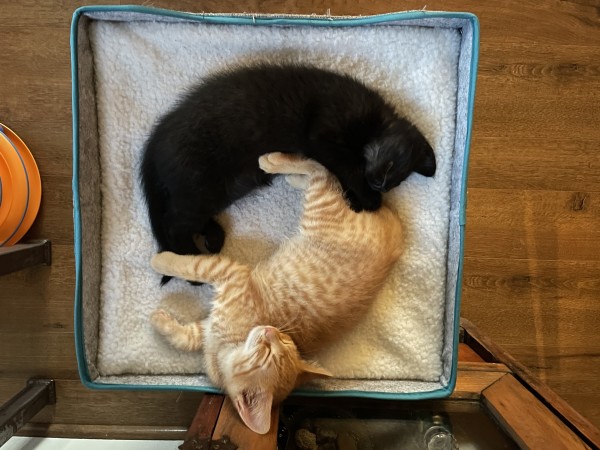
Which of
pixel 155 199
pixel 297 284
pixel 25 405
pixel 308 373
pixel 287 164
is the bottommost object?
pixel 25 405

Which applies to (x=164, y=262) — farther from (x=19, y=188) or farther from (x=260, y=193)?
(x=19, y=188)

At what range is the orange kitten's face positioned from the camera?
3.94 feet

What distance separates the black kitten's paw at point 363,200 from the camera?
4.24 ft

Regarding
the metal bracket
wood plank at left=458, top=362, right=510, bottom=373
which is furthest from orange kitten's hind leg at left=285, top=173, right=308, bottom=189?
the metal bracket

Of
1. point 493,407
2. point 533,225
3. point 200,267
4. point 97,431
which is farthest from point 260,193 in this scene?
point 97,431

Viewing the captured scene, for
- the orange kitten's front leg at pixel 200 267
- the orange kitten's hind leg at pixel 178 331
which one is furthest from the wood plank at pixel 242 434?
the orange kitten's front leg at pixel 200 267

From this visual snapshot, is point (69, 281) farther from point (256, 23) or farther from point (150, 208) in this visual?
point (256, 23)

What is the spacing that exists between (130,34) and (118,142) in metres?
0.29

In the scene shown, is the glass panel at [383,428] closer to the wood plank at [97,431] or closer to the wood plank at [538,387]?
the wood plank at [538,387]

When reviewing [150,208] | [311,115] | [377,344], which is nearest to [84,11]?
[150,208]

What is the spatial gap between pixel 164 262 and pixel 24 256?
507 mm

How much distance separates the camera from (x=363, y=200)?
1.29m

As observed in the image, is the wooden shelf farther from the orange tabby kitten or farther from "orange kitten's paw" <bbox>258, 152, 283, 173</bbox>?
"orange kitten's paw" <bbox>258, 152, 283, 173</bbox>

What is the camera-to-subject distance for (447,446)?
52.0 inches
